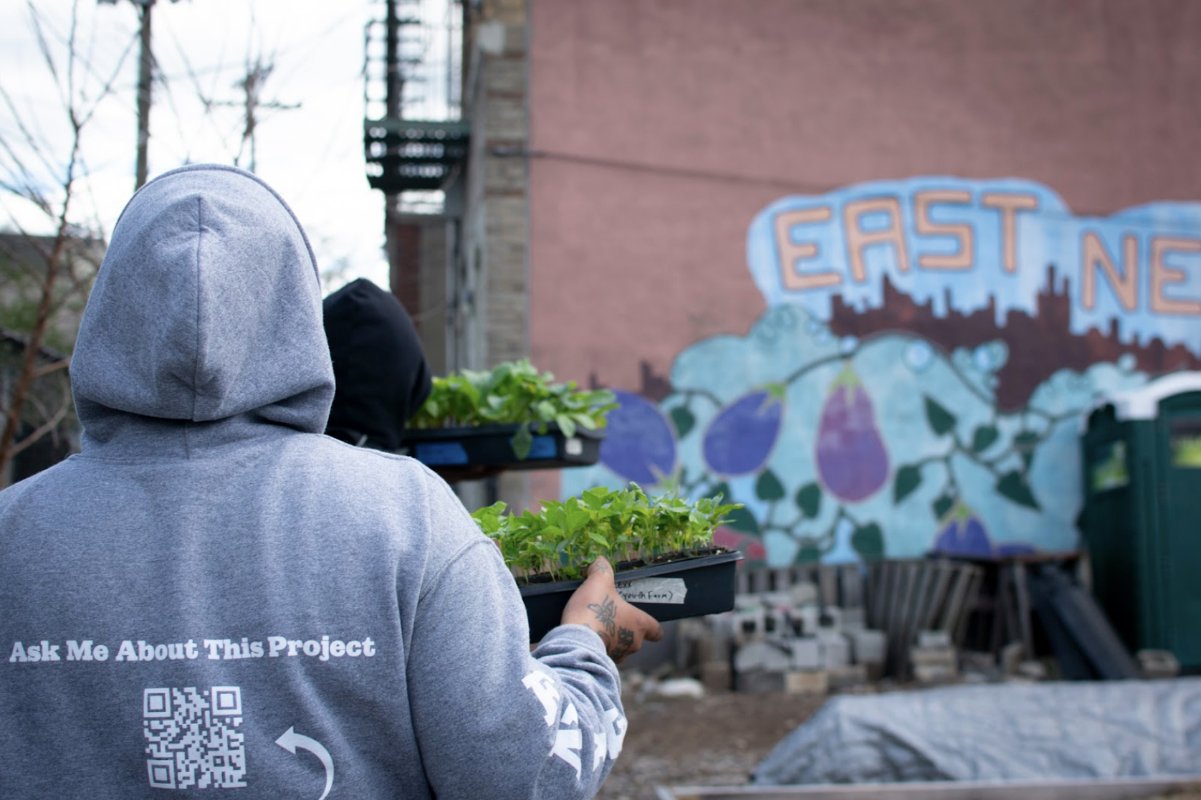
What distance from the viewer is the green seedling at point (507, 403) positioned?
12.8ft

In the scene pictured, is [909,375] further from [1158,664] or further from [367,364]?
[367,364]

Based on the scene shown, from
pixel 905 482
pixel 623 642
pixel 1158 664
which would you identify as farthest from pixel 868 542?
pixel 623 642

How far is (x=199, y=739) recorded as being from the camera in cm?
144

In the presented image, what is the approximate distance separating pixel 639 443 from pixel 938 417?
9.51ft

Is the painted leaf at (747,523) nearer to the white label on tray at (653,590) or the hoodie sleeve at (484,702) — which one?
the white label on tray at (653,590)

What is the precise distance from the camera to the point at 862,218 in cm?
1141

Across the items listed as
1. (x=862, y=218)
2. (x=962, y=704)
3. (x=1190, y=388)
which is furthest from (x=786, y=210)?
(x=962, y=704)

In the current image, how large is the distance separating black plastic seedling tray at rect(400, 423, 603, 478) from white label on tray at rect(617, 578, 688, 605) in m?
1.67

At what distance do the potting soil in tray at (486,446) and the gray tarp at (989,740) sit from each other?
2.96 m

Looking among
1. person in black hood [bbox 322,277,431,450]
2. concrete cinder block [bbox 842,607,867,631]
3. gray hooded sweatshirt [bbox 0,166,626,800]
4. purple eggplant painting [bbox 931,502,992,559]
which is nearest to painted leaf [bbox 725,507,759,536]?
concrete cinder block [bbox 842,607,867,631]

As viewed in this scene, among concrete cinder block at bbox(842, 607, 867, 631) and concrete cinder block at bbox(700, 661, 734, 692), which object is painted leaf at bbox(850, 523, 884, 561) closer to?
concrete cinder block at bbox(842, 607, 867, 631)

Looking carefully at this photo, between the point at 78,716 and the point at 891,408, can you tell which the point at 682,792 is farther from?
the point at 891,408

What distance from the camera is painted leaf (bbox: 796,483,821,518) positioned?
10.9 metres

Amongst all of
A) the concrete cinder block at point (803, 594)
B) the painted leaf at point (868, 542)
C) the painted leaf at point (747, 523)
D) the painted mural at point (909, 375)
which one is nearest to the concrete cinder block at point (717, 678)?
the concrete cinder block at point (803, 594)
